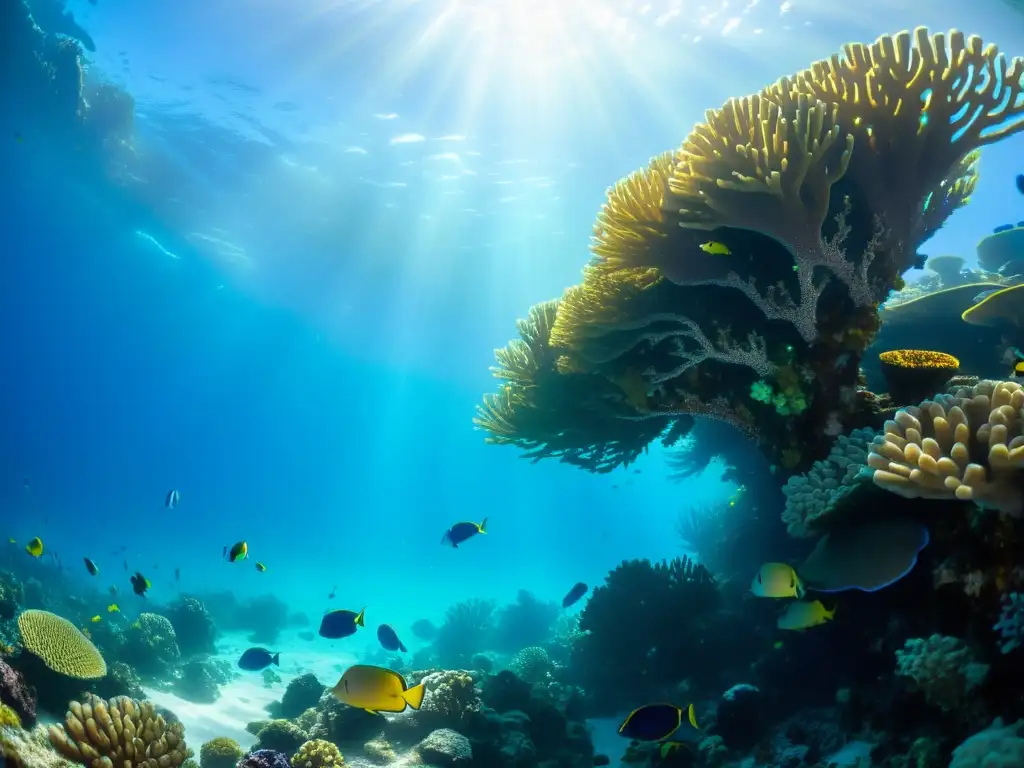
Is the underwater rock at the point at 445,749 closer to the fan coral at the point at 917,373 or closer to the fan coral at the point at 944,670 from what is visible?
the fan coral at the point at 944,670

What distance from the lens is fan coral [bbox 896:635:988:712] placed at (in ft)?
12.1

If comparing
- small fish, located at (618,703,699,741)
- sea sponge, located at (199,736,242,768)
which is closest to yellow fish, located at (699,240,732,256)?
small fish, located at (618,703,699,741)

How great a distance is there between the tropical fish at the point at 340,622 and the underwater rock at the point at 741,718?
4.33 m

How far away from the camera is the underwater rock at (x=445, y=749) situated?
6.18m

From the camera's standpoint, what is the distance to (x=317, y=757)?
5734mm

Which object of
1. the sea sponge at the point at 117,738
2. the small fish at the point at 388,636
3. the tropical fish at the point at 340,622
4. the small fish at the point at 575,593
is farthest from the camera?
the small fish at the point at 575,593

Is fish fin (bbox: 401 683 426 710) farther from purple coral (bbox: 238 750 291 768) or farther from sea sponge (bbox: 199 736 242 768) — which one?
sea sponge (bbox: 199 736 242 768)

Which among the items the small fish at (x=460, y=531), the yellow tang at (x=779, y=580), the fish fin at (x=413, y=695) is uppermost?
the small fish at (x=460, y=531)

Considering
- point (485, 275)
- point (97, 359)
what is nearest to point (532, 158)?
point (485, 275)

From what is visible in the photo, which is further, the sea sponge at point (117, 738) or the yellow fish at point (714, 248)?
the yellow fish at point (714, 248)

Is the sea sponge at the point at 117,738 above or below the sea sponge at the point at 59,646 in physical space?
below

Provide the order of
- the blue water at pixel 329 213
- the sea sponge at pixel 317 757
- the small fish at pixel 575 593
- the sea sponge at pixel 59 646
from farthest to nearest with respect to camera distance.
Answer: the blue water at pixel 329 213 < the small fish at pixel 575 593 < the sea sponge at pixel 59 646 < the sea sponge at pixel 317 757

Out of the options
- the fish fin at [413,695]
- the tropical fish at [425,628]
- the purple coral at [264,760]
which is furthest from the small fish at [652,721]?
the tropical fish at [425,628]

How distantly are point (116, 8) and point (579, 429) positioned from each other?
23498 millimetres
